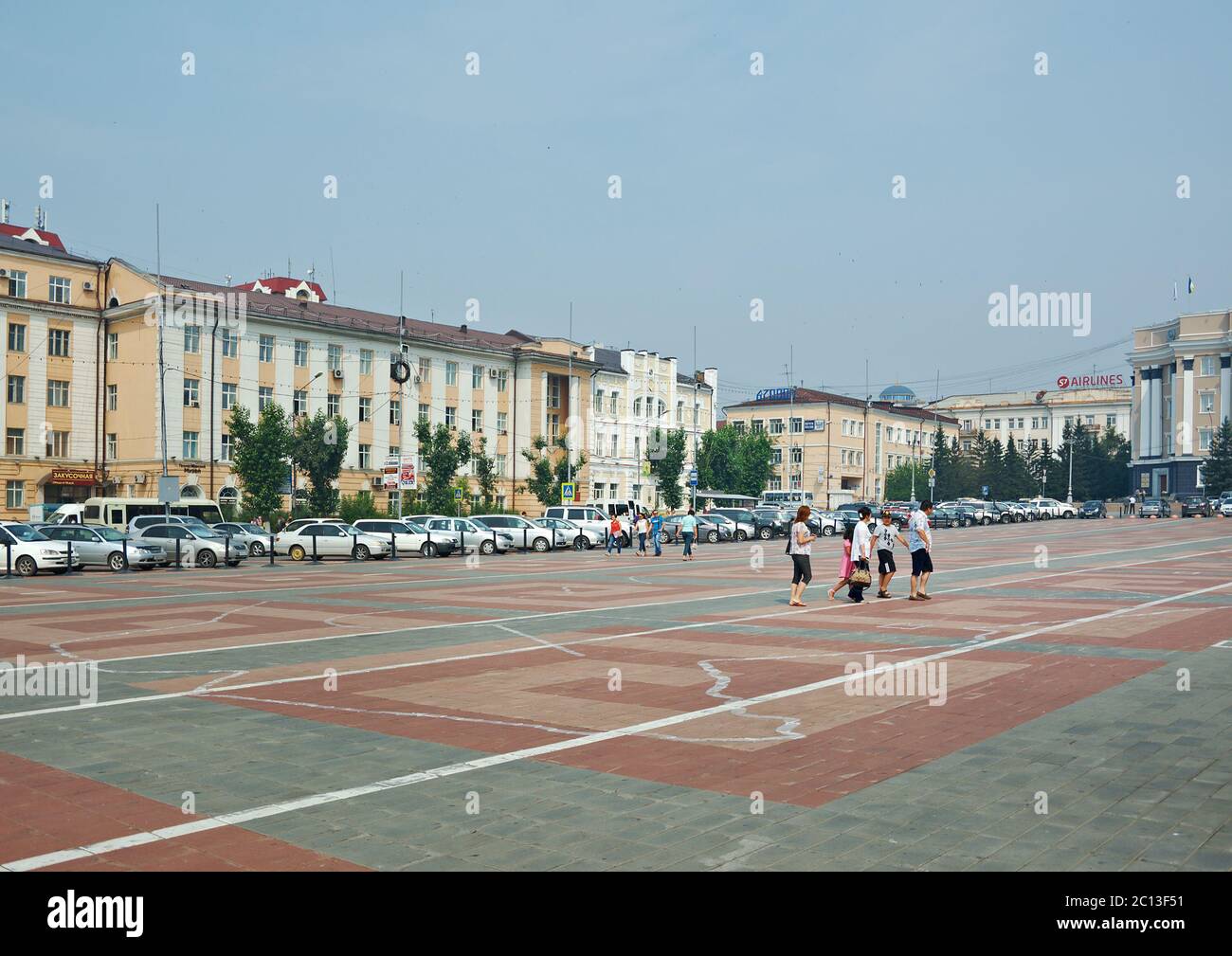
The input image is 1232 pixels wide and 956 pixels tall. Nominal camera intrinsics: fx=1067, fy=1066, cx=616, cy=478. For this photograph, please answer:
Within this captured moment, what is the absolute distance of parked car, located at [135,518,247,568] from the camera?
3603cm

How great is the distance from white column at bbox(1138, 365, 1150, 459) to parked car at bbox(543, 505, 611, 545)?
8358cm

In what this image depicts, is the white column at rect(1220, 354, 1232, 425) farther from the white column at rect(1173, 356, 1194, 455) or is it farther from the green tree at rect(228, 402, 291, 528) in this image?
the green tree at rect(228, 402, 291, 528)

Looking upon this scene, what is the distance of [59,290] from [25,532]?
32534mm

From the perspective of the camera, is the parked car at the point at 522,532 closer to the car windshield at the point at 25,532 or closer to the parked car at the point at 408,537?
the parked car at the point at 408,537

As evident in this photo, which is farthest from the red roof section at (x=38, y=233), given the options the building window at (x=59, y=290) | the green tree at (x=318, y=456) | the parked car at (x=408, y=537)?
the parked car at (x=408, y=537)

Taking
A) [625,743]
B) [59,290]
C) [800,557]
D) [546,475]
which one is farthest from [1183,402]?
[625,743]

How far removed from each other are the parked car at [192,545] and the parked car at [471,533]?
31.6 ft

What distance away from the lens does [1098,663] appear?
474 inches

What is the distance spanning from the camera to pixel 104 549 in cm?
3384

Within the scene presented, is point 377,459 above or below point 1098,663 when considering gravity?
above
